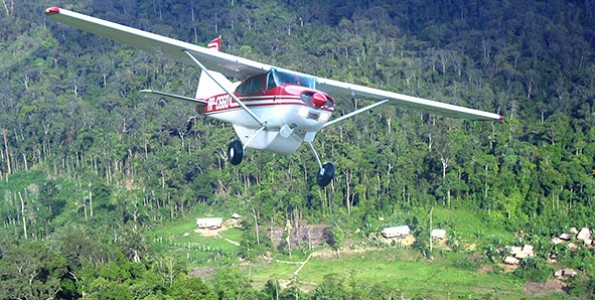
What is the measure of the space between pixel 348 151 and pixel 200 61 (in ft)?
119

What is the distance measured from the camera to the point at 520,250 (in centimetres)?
4638

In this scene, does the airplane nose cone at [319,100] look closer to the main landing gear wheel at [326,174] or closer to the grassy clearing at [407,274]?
the main landing gear wheel at [326,174]

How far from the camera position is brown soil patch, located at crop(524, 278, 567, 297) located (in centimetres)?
4259

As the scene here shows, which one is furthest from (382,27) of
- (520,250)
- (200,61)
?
(200,61)

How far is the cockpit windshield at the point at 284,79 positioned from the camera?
20.1 metres

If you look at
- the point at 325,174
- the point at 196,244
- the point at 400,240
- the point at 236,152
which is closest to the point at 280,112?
the point at 236,152

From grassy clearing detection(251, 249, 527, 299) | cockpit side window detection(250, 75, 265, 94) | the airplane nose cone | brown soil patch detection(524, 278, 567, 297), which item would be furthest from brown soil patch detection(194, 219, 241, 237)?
the airplane nose cone

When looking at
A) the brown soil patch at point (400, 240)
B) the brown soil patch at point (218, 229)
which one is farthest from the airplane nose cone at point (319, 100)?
the brown soil patch at point (218, 229)

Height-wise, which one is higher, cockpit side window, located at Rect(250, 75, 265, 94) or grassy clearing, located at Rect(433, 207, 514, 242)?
cockpit side window, located at Rect(250, 75, 265, 94)

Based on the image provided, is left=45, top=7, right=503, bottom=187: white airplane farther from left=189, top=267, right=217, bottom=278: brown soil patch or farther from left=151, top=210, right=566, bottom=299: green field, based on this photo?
left=189, top=267, right=217, bottom=278: brown soil patch

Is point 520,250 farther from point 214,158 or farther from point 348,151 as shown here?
point 214,158

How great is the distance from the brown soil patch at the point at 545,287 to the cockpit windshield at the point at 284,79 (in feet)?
88.7

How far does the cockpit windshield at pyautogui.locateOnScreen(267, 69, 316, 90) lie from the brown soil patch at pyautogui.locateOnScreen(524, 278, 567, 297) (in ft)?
88.7

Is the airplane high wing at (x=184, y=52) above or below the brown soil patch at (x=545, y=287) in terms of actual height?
above
